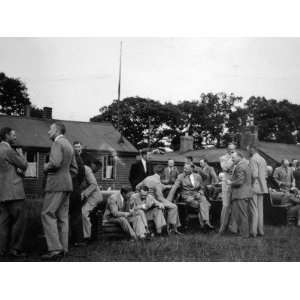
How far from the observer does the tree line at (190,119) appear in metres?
13.7

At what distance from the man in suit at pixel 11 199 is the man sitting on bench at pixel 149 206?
2505 millimetres

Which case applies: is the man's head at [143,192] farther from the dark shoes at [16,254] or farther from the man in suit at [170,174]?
the dark shoes at [16,254]

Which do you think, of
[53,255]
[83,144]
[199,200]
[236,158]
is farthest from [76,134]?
[53,255]

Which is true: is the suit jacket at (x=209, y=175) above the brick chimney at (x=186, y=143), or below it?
below

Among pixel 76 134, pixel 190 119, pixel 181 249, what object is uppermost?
pixel 190 119

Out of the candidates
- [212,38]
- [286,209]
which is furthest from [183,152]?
[212,38]

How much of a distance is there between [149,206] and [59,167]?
2722 millimetres

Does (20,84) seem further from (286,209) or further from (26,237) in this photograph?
(286,209)

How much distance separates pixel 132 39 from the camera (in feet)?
23.1

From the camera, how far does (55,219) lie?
5582 mm

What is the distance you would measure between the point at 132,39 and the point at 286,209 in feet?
18.3

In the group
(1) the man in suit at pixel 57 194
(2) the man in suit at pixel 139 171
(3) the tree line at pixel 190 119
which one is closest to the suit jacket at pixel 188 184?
(2) the man in suit at pixel 139 171

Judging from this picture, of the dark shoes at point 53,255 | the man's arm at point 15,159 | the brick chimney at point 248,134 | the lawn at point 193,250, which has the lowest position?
the lawn at point 193,250

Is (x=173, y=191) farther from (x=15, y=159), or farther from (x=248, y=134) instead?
(x=248, y=134)
